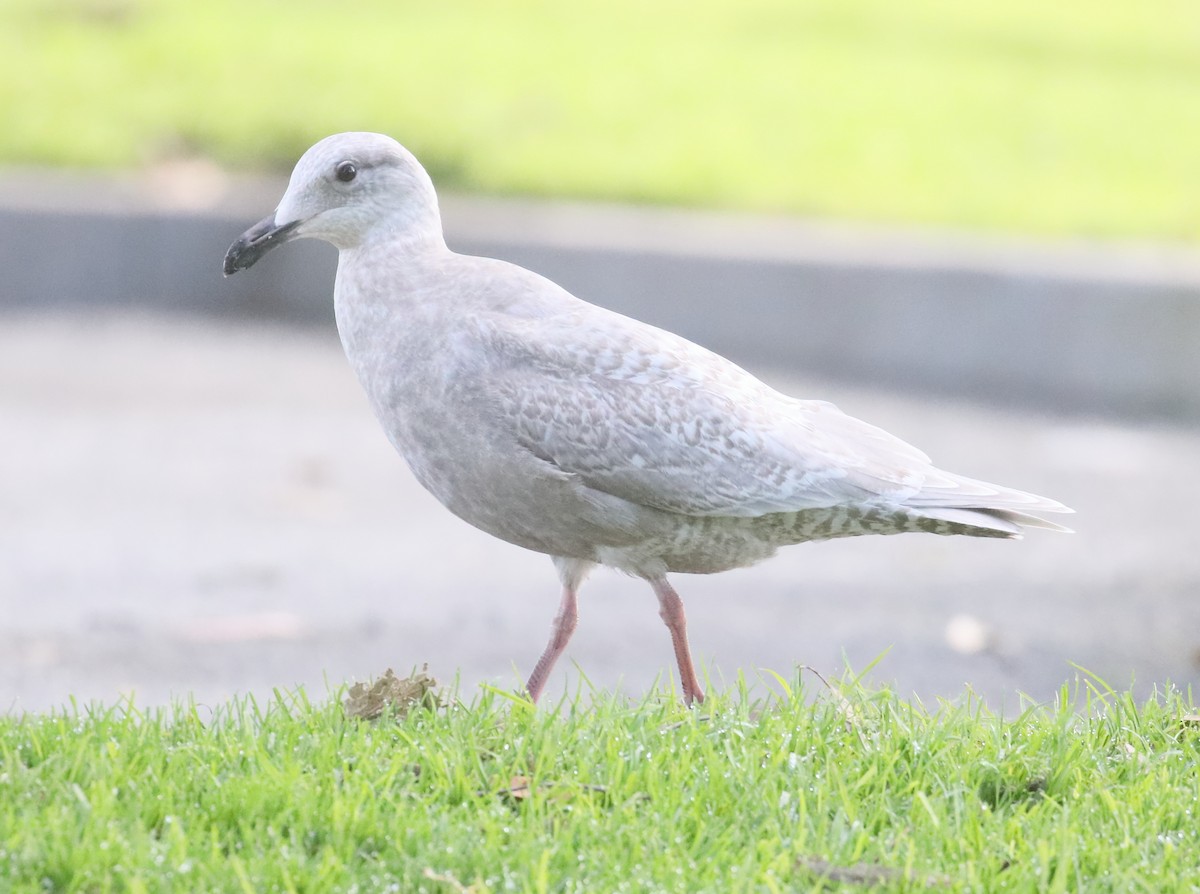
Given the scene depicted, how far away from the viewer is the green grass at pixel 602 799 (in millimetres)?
2904

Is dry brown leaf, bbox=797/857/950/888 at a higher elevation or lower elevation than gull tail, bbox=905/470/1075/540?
lower

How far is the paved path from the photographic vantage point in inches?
203

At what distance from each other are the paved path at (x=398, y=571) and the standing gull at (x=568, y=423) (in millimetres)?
714

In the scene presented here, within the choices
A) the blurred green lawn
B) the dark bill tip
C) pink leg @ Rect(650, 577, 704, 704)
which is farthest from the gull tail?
the blurred green lawn

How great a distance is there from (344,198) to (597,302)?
4613 millimetres

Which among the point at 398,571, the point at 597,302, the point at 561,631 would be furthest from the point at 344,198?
the point at 597,302

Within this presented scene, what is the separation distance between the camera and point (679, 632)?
12.5 ft

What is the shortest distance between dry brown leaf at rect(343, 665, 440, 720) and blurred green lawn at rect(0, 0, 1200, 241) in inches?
233

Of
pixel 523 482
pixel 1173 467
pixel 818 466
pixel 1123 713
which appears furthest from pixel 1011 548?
pixel 523 482

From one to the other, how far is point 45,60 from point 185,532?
555 cm

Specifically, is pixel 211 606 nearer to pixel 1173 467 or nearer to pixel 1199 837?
pixel 1199 837

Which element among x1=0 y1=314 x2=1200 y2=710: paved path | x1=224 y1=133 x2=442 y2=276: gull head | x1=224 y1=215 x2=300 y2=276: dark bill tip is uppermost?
x1=224 y1=133 x2=442 y2=276: gull head

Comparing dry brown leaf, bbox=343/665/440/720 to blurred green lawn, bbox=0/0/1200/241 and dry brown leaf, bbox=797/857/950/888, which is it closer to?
dry brown leaf, bbox=797/857/950/888

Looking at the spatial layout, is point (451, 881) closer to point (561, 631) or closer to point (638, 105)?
point (561, 631)
